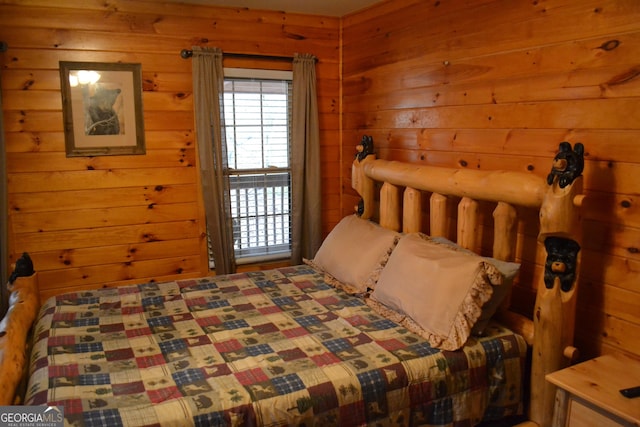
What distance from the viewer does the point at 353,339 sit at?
2.14 m

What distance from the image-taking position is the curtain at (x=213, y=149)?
338 centimetres

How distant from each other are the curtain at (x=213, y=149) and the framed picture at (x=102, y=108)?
Answer: 39cm

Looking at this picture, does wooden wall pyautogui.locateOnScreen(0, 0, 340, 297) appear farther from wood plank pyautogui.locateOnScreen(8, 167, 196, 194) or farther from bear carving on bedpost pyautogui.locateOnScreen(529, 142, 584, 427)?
bear carving on bedpost pyautogui.locateOnScreen(529, 142, 584, 427)

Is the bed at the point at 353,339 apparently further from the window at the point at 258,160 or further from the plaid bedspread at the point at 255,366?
the window at the point at 258,160

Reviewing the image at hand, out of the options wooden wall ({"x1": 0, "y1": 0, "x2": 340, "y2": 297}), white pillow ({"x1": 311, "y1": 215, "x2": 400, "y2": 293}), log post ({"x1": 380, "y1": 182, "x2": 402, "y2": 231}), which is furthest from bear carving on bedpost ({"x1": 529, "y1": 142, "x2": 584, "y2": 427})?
wooden wall ({"x1": 0, "y1": 0, "x2": 340, "y2": 297})

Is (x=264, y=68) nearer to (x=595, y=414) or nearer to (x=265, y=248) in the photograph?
(x=265, y=248)

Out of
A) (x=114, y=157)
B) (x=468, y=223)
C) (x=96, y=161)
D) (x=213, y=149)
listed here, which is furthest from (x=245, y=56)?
(x=468, y=223)

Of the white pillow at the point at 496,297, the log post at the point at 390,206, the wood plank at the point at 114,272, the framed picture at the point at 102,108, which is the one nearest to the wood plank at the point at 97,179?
the framed picture at the point at 102,108

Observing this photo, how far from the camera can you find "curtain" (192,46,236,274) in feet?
11.1

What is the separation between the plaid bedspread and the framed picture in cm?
110

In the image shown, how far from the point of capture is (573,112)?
6.98 feet

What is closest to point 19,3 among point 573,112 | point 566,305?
point 573,112

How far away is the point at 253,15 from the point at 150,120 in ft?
3.45

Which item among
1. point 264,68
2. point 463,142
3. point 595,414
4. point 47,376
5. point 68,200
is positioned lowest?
point 595,414
